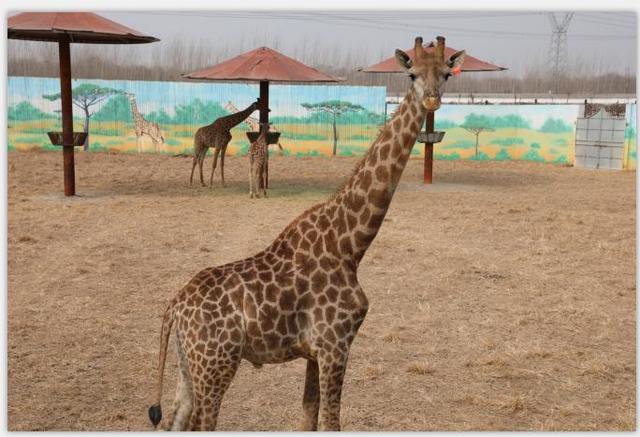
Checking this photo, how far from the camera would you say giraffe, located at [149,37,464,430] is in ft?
11.2

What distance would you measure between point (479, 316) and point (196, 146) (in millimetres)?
10006

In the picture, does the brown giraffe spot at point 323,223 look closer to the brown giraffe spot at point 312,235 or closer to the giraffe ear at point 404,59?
the brown giraffe spot at point 312,235

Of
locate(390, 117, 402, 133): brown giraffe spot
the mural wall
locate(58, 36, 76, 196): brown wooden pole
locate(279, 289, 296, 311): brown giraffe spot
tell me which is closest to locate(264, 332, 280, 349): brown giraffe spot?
locate(279, 289, 296, 311): brown giraffe spot

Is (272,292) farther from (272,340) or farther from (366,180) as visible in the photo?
(366,180)

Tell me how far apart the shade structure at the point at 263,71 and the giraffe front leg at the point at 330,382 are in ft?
36.0

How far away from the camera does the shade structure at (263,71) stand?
14.1 metres

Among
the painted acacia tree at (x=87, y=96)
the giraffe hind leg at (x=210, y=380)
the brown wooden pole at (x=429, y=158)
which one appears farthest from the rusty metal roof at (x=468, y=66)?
the giraffe hind leg at (x=210, y=380)

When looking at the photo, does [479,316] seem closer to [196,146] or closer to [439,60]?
[439,60]

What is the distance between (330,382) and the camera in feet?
11.7

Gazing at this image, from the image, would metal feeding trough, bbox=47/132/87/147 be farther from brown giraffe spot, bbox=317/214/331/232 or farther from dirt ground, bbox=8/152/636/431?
brown giraffe spot, bbox=317/214/331/232

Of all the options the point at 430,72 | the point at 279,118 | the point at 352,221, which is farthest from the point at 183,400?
the point at 279,118

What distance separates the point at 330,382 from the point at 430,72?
1615 mm

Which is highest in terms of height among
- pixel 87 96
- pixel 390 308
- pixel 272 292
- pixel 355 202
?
pixel 87 96

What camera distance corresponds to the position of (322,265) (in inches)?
144
